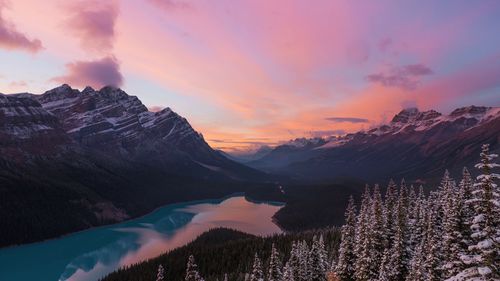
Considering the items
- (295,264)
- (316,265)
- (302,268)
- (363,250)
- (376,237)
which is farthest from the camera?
(316,265)

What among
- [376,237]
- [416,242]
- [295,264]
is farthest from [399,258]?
[295,264]

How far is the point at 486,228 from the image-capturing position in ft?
63.7

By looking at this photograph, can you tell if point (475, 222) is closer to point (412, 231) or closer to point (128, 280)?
point (412, 231)

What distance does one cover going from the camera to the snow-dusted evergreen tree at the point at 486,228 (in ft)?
62.0

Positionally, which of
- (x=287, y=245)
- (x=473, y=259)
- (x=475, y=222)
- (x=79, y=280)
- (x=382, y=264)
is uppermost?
(x=475, y=222)

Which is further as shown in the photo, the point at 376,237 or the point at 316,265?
the point at 316,265

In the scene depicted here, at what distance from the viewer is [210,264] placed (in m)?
162

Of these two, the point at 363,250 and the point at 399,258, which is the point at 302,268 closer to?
the point at 363,250

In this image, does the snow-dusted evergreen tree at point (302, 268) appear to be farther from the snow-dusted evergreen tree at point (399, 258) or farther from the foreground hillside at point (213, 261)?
the foreground hillside at point (213, 261)

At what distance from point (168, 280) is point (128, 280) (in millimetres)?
15625

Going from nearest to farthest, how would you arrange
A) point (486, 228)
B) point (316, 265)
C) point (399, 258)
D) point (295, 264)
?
point (486, 228) < point (399, 258) < point (295, 264) < point (316, 265)

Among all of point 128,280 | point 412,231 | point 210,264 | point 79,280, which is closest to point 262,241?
point 210,264

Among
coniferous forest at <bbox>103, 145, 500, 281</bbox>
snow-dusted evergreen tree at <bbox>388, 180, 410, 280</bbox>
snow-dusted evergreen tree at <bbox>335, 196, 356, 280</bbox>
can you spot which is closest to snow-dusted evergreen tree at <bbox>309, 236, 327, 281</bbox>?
coniferous forest at <bbox>103, 145, 500, 281</bbox>

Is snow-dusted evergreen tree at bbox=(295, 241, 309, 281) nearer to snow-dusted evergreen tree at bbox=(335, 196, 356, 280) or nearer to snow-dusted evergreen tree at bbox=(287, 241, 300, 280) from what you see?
snow-dusted evergreen tree at bbox=(287, 241, 300, 280)
